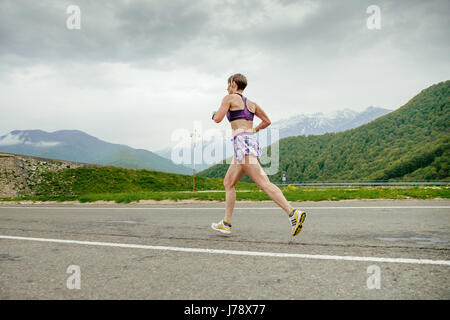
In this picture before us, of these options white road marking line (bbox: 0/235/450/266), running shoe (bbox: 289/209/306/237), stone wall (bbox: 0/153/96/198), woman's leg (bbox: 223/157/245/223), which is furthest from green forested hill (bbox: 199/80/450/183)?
white road marking line (bbox: 0/235/450/266)

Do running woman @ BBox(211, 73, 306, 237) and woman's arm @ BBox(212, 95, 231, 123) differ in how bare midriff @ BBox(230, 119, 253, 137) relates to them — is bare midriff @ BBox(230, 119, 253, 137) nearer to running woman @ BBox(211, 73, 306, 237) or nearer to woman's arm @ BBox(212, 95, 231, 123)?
running woman @ BBox(211, 73, 306, 237)

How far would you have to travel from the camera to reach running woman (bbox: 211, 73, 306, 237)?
14.8 ft

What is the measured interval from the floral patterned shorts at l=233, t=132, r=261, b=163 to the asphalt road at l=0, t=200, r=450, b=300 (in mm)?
1174

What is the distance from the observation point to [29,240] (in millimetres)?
4766

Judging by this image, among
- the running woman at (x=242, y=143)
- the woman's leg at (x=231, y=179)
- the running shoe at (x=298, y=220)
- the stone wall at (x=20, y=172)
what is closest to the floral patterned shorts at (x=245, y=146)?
the running woman at (x=242, y=143)

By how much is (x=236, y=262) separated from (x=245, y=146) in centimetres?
185

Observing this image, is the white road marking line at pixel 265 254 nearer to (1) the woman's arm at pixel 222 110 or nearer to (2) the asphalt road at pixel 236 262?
(2) the asphalt road at pixel 236 262

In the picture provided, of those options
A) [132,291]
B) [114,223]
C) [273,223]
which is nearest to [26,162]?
[114,223]

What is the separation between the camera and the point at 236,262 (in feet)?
10.6

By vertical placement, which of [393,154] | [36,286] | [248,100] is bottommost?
[36,286]

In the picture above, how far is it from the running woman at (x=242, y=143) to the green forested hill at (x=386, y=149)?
254ft

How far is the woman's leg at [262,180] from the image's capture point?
443cm
